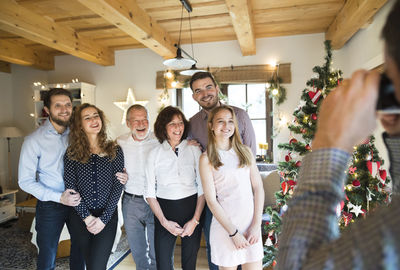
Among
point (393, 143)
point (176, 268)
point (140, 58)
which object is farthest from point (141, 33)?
point (393, 143)

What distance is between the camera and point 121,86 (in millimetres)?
4914

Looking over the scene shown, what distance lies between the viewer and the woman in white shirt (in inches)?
72.9

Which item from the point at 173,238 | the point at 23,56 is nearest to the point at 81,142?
the point at 173,238

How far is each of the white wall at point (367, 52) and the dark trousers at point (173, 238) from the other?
227 cm

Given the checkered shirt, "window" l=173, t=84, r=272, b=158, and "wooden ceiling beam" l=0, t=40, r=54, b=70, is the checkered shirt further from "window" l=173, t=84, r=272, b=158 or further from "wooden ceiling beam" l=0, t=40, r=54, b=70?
"wooden ceiling beam" l=0, t=40, r=54, b=70

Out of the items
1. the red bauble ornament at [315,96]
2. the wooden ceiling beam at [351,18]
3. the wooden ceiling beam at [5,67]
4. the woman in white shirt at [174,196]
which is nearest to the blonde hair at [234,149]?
the woman in white shirt at [174,196]

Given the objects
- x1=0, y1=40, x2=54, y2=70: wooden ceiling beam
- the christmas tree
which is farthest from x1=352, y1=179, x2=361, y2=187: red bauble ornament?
x1=0, y1=40, x2=54, y2=70: wooden ceiling beam

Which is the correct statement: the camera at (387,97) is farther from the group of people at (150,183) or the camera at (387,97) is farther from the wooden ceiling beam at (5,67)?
the wooden ceiling beam at (5,67)

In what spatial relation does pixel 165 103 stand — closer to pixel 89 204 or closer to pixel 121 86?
pixel 121 86

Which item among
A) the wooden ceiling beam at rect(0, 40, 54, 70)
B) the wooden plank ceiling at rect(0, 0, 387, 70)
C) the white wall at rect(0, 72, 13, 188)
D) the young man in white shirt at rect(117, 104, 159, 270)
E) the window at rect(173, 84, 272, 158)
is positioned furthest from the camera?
the white wall at rect(0, 72, 13, 188)

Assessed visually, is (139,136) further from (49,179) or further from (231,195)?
(231,195)

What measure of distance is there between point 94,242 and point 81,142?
71cm

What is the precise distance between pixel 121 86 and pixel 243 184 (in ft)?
12.7

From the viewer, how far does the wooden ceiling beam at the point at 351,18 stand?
2.54 metres
